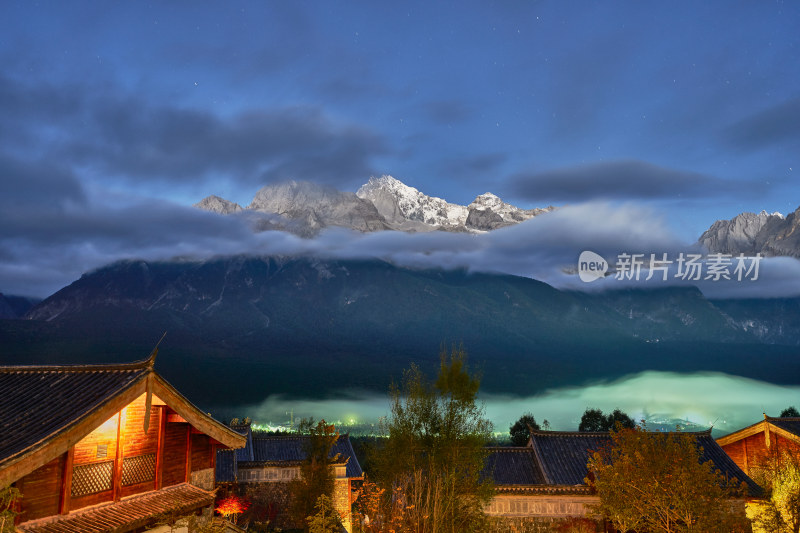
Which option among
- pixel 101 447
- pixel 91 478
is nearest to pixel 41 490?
pixel 91 478

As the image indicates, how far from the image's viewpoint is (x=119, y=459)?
496 inches

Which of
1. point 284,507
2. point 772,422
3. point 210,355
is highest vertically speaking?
point 210,355

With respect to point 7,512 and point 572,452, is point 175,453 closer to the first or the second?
point 7,512

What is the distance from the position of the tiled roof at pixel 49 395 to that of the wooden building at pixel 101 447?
27 mm

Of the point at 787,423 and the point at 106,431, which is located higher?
the point at 106,431

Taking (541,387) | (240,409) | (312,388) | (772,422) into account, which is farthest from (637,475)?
(541,387)

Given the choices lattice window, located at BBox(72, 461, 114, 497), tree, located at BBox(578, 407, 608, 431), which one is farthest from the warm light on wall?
tree, located at BBox(578, 407, 608, 431)

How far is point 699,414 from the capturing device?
19225cm

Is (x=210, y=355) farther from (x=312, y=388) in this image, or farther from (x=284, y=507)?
(x=284, y=507)

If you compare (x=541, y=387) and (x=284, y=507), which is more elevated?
(x=541, y=387)

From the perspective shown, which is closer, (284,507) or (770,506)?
(770,506)

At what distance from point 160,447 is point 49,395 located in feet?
9.05

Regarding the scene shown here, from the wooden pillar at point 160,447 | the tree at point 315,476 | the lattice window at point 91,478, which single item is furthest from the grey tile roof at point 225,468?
the lattice window at point 91,478

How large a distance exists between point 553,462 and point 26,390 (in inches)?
1096
